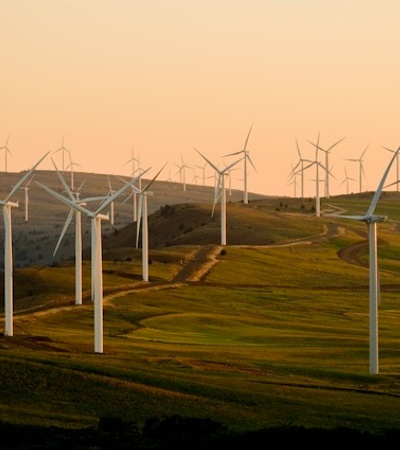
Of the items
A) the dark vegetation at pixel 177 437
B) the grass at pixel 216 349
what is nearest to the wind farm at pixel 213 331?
the grass at pixel 216 349

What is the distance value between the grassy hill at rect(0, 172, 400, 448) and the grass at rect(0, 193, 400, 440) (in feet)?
0.44

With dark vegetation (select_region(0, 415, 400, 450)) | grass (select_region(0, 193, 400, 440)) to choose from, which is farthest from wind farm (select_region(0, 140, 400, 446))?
dark vegetation (select_region(0, 415, 400, 450))

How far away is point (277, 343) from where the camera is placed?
4183 inches

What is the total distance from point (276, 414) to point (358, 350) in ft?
136

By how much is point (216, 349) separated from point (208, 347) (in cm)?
257

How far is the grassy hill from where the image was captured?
57125 millimetres

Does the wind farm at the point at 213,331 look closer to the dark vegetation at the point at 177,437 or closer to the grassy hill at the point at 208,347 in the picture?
the grassy hill at the point at 208,347

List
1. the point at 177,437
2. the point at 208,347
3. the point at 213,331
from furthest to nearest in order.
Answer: the point at 213,331
the point at 208,347
the point at 177,437

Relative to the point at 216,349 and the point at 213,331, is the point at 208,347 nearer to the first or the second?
the point at 216,349

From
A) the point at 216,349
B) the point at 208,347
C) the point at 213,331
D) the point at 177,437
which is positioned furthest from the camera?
the point at 213,331

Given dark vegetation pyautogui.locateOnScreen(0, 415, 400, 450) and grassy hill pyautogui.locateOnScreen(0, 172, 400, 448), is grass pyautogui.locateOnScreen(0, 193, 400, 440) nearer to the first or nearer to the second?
grassy hill pyautogui.locateOnScreen(0, 172, 400, 448)

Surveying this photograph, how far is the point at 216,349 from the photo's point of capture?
323 feet

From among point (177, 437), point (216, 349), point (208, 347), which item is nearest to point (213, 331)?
point (208, 347)

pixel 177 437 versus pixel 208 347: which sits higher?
pixel 177 437
